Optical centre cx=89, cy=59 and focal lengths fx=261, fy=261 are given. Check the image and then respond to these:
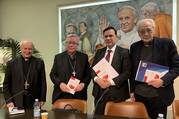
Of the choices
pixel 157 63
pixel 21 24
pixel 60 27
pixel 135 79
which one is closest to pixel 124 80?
pixel 135 79

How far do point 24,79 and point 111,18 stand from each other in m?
1.77

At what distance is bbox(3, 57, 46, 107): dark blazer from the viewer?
3.58 m

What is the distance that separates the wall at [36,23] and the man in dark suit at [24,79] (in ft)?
4.46

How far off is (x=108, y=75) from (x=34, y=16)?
2.70m

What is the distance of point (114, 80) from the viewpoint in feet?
10.0

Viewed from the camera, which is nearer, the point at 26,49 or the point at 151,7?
the point at 26,49

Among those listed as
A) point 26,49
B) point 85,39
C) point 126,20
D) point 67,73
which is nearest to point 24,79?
point 26,49

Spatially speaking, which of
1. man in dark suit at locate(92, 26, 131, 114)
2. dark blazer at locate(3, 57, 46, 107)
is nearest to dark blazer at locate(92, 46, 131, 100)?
man in dark suit at locate(92, 26, 131, 114)

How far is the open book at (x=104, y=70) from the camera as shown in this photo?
3.09 meters

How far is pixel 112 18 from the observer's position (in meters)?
4.36

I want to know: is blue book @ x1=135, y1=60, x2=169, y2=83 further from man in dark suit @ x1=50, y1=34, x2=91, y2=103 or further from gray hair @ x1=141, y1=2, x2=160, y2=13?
gray hair @ x1=141, y1=2, x2=160, y2=13

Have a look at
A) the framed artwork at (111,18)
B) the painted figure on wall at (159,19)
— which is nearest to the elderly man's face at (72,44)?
the framed artwork at (111,18)

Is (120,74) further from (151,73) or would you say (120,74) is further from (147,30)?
(147,30)

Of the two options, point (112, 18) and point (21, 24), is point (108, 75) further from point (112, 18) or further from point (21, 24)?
point (21, 24)
